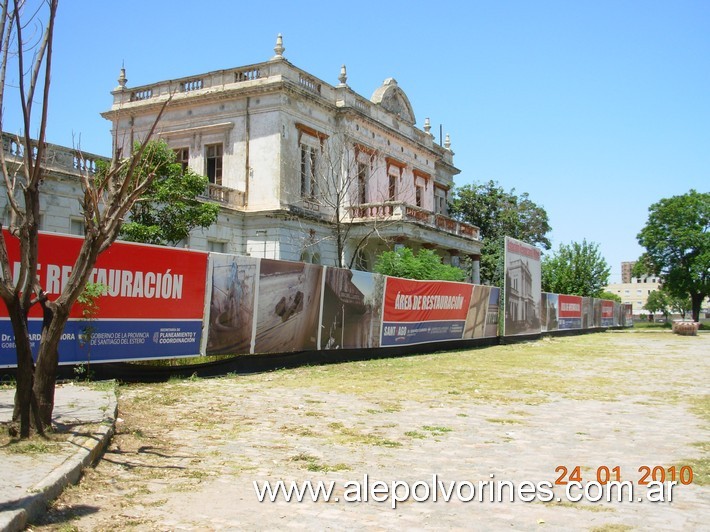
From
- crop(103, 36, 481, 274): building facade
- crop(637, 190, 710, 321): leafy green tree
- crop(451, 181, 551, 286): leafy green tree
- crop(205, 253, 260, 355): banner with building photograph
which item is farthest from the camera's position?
crop(637, 190, 710, 321): leafy green tree

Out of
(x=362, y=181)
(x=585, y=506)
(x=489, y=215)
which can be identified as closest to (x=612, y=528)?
(x=585, y=506)

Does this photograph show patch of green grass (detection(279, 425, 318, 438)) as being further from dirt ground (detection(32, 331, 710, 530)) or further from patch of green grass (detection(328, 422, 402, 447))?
patch of green grass (detection(328, 422, 402, 447))

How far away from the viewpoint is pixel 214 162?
2966 cm

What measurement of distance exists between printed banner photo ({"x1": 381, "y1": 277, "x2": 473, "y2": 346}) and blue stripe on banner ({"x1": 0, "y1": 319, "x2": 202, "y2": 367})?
7282 millimetres

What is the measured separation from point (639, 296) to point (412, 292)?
154 metres

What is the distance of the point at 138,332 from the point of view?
11078 mm

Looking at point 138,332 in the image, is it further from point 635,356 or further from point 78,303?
point 635,356

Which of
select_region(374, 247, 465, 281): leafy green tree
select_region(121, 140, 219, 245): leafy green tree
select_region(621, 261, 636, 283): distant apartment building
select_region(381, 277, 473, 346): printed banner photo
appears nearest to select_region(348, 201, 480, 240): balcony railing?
select_region(374, 247, 465, 281): leafy green tree

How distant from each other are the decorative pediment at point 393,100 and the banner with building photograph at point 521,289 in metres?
12.0

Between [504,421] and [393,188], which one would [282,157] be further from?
[504,421]

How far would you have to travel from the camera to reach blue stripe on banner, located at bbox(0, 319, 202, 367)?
9.70m

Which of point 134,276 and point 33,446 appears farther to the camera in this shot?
point 134,276

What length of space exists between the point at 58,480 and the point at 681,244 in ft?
226
